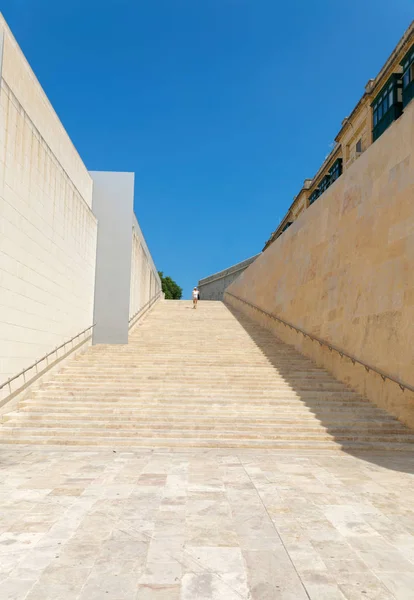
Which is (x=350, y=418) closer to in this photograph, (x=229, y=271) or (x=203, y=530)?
(x=203, y=530)

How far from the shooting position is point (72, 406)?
7.94m

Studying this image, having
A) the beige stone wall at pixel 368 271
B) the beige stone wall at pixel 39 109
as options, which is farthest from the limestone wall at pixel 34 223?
the beige stone wall at pixel 368 271

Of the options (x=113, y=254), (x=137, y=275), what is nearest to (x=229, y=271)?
(x=137, y=275)

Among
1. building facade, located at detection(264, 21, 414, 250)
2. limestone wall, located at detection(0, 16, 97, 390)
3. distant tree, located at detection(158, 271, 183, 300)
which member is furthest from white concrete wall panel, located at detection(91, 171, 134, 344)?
distant tree, located at detection(158, 271, 183, 300)

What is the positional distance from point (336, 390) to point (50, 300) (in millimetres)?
6287

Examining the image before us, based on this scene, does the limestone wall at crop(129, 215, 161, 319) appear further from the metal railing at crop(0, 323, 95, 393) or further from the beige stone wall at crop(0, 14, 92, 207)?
the metal railing at crop(0, 323, 95, 393)

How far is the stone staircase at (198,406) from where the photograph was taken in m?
6.91

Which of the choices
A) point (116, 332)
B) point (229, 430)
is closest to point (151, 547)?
point (229, 430)

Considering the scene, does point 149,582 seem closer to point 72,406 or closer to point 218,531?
point 218,531

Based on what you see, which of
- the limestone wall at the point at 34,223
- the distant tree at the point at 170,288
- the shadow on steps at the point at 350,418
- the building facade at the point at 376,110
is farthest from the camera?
the distant tree at the point at 170,288

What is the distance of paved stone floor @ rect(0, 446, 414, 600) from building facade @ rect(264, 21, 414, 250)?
37.5ft

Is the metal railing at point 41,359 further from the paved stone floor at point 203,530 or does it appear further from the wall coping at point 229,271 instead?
the wall coping at point 229,271

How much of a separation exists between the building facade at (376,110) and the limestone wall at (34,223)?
336 inches

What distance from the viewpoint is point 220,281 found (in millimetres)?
40719
